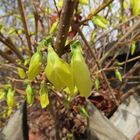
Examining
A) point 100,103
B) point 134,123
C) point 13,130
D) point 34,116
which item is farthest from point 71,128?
point 34,116

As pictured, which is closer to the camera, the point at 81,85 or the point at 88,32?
the point at 81,85

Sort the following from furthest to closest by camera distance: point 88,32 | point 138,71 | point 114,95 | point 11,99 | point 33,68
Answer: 1. point 88,32
2. point 138,71
3. point 114,95
4. point 11,99
5. point 33,68

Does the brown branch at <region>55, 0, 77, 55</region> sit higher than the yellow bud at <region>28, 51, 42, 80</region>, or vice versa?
the brown branch at <region>55, 0, 77, 55</region>

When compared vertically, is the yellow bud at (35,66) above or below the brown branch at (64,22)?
below

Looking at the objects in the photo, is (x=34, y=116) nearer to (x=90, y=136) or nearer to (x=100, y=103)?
(x=100, y=103)

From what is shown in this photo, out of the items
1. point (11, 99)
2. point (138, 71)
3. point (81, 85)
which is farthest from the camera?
point (138, 71)

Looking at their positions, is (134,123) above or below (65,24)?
below

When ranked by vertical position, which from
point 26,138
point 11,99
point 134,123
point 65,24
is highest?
point 11,99
